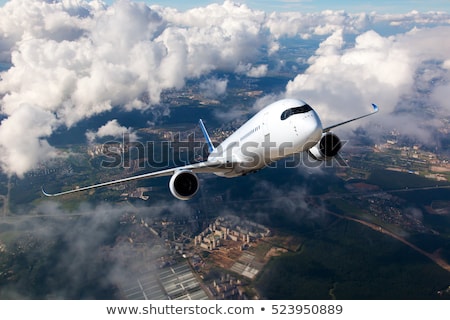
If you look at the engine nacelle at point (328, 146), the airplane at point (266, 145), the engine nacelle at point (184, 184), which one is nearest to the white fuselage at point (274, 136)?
the airplane at point (266, 145)

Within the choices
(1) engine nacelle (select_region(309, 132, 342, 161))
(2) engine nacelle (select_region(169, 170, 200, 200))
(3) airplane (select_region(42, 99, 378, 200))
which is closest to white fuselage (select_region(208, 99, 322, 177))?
(3) airplane (select_region(42, 99, 378, 200))

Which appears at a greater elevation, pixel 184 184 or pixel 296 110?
pixel 296 110

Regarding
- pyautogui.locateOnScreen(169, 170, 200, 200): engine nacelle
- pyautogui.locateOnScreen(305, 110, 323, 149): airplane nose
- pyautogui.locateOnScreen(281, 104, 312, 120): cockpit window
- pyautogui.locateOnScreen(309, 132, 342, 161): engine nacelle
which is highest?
pyautogui.locateOnScreen(281, 104, 312, 120): cockpit window

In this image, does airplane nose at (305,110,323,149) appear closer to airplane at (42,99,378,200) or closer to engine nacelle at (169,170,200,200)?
airplane at (42,99,378,200)

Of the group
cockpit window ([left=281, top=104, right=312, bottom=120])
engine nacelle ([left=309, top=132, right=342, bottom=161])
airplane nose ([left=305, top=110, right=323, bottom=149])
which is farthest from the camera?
engine nacelle ([left=309, top=132, right=342, bottom=161])

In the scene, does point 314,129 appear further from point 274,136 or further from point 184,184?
point 184,184

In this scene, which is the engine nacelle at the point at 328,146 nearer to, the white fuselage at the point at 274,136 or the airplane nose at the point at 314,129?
the white fuselage at the point at 274,136

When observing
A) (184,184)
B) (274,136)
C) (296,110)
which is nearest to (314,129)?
(296,110)

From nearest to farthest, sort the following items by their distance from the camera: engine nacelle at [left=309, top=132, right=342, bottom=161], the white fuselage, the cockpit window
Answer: the white fuselage → the cockpit window → engine nacelle at [left=309, top=132, right=342, bottom=161]
